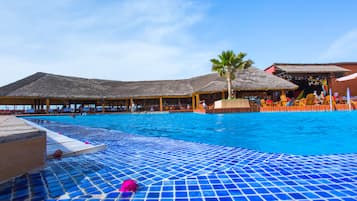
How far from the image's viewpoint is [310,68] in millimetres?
21766

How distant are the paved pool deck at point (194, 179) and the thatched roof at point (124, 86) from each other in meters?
15.9

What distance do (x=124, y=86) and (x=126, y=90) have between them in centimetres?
177

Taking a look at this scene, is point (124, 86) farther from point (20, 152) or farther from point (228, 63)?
point (20, 152)

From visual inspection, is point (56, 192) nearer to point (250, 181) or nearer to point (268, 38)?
point (250, 181)

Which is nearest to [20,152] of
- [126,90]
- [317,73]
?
[126,90]

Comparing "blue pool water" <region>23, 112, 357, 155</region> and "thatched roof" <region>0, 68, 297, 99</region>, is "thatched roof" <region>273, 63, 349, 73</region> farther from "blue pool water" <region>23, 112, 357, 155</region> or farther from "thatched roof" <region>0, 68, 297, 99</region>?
"blue pool water" <region>23, 112, 357, 155</region>

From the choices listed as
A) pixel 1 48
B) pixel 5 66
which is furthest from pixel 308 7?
pixel 5 66

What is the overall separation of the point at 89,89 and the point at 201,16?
59.5 feet

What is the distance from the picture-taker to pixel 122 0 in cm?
715

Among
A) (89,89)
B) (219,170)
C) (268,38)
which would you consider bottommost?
(219,170)

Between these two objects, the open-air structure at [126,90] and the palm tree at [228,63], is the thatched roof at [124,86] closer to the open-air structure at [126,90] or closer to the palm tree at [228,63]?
the open-air structure at [126,90]

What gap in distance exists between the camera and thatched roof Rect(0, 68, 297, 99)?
18531 millimetres

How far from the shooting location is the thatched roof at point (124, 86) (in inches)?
730

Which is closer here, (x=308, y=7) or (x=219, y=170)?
(x=219, y=170)
